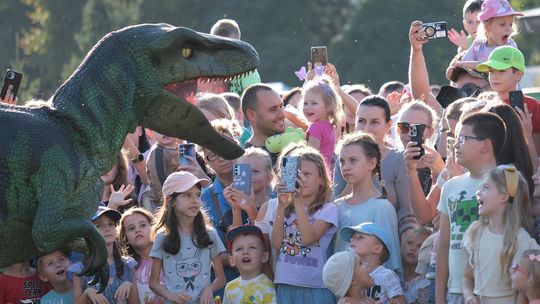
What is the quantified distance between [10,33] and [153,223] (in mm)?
23276

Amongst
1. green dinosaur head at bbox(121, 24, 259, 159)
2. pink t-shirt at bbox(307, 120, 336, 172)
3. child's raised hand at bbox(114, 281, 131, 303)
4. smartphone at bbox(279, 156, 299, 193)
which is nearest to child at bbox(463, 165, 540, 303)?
smartphone at bbox(279, 156, 299, 193)

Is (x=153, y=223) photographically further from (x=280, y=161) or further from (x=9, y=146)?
(x=9, y=146)

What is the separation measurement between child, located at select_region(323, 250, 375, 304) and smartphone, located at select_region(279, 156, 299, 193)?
57 centimetres

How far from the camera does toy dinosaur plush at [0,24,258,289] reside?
21.9ft

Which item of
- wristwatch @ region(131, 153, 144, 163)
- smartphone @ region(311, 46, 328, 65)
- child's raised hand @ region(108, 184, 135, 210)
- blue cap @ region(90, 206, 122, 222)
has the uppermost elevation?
smartphone @ region(311, 46, 328, 65)

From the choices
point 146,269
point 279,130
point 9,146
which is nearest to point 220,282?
point 146,269

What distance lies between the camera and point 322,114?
970 cm

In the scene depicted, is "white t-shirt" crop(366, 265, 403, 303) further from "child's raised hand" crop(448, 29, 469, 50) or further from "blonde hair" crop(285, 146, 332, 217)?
"child's raised hand" crop(448, 29, 469, 50)

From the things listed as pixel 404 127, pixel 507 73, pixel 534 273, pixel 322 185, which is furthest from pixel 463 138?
pixel 404 127

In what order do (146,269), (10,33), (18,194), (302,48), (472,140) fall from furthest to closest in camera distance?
(302,48), (10,33), (146,269), (472,140), (18,194)

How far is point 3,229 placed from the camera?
670cm

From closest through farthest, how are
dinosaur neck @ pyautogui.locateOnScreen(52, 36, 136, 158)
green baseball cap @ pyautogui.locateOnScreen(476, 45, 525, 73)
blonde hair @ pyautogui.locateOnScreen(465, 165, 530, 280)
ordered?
dinosaur neck @ pyautogui.locateOnScreen(52, 36, 136, 158) < blonde hair @ pyautogui.locateOnScreen(465, 165, 530, 280) < green baseball cap @ pyautogui.locateOnScreen(476, 45, 525, 73)

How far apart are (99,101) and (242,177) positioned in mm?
1968

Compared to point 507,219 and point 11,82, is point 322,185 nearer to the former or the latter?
point 507,219
